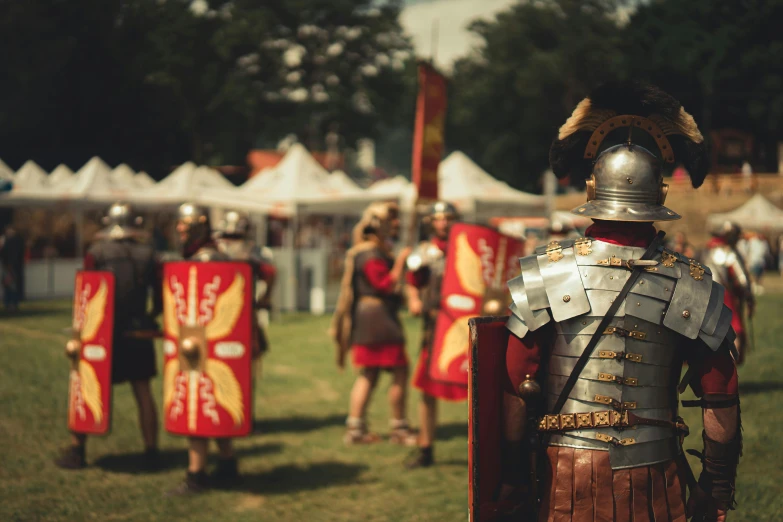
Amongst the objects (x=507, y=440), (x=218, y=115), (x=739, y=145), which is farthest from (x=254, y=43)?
(x=507, y=440)

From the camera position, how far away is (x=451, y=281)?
5969mm

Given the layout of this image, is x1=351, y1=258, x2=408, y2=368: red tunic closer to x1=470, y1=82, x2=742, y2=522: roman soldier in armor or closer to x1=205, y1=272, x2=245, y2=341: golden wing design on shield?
x1=205, y1=272, x2=245, y2=341: golden wing design on shield

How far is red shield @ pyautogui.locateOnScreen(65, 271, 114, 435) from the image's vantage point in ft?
18.7

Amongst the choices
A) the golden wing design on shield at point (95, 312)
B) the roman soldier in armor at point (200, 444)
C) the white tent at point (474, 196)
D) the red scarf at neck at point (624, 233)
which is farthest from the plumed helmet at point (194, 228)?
the white tent at point (474, 196)

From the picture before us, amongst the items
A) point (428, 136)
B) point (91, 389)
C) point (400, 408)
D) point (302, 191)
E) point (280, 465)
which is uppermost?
point (302, 191)

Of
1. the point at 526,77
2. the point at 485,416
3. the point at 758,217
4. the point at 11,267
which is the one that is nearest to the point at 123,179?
the point at 11,267

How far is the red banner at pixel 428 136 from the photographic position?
333 inches

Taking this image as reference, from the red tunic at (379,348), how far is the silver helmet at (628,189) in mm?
4100

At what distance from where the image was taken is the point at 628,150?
115 inches

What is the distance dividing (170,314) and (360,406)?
216 centimetres

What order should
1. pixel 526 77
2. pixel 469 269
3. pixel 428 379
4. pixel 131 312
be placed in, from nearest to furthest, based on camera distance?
pixel 469 269, pixel 131 312, pixel 428 379, pixel 526 77

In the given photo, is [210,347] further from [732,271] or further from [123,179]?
[123,179]

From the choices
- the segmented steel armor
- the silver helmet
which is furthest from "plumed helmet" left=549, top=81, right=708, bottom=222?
the segmented steel armor

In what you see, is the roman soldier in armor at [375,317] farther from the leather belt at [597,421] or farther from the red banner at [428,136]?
the leather belt at [597,421]
